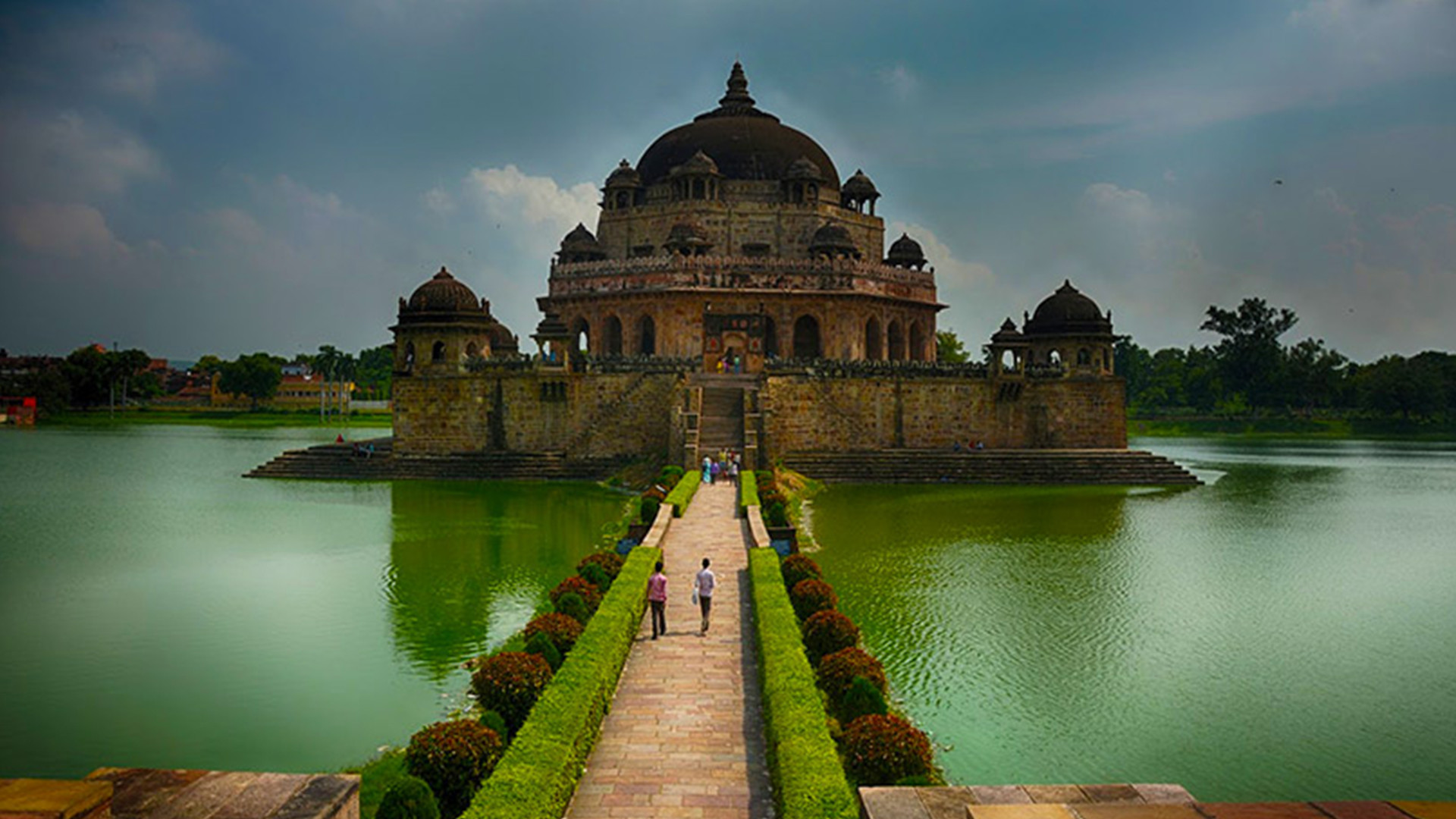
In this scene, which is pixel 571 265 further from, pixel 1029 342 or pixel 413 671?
pixel 413 671

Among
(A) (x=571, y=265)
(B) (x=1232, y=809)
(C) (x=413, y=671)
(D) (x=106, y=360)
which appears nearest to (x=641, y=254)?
(A) (x=571, y=265)

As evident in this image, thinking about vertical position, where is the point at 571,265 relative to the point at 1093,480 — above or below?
above

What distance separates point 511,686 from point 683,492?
14.6 meters

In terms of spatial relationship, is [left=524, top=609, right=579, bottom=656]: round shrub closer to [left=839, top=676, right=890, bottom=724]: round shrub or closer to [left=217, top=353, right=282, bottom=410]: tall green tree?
[left=839, top=676, right=890, bottom=724]: round shrub

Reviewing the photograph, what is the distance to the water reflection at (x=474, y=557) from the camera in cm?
1550

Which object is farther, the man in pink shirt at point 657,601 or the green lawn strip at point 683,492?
the green lawn strip at point 683,492

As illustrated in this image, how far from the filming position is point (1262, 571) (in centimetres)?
2064

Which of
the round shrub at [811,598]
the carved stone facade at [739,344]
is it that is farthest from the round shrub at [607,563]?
the carved stone facade at [739,344]

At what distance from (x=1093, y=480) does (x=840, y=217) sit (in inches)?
705

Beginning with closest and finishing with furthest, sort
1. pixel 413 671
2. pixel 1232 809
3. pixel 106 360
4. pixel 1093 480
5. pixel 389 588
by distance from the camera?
pixel 1232 809 < pixel 413 671 < pixel 389 588 < pixel 1093 480 < pixel 106 360

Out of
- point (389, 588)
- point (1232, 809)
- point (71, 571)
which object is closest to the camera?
point (1232, 809)

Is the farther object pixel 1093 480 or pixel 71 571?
pixel 1093 480

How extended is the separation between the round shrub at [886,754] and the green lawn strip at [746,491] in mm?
13156

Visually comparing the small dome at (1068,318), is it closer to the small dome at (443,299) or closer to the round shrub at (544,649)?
the small dome at (443,299)
